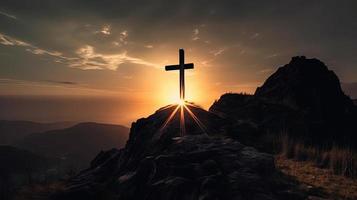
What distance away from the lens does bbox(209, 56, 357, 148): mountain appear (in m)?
18.5

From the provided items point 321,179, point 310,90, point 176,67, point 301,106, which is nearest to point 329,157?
point 321,179

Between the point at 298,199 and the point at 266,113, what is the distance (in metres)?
13.7

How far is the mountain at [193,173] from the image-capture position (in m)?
7.55

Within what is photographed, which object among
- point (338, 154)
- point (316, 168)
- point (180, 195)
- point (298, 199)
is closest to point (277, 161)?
point (316, 168)

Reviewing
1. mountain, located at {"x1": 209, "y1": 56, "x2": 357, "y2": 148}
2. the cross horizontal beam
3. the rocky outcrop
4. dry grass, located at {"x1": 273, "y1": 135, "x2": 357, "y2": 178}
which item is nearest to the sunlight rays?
mountain, located at {"x1": 209, "y1": 56, "x2": 357, "y2": 148}

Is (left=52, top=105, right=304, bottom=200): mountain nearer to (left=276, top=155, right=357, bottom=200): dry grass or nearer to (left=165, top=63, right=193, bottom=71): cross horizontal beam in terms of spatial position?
(left=276, top=155, right=357, bottom=200): dry grass

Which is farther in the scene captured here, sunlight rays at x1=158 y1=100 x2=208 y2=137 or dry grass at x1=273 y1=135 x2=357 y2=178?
sunlight rays at x1=158 y1=100 x2=208 y2=137

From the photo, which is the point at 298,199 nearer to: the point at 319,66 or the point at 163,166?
the point at 163,166

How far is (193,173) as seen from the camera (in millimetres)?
8570

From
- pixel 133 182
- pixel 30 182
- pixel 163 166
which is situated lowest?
pixel 30 182

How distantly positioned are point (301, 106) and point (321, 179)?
12568mm

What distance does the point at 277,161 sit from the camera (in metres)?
11.9

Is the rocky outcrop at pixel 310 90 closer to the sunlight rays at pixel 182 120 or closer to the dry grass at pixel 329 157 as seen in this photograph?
the dry grass at pixel 329 157

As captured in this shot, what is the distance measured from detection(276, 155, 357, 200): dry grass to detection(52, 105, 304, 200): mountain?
1.08m
